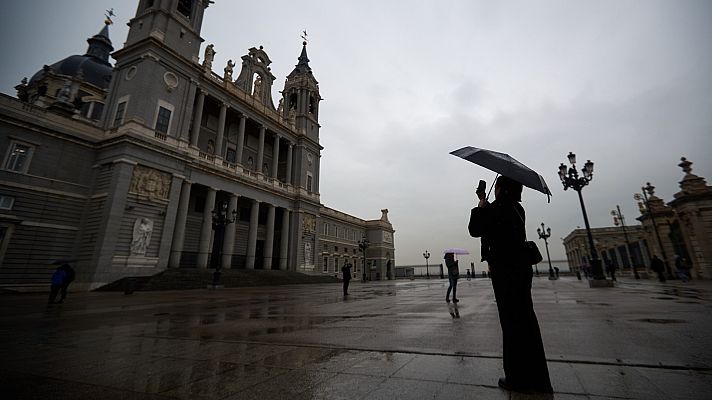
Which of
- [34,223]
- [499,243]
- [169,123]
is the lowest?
[499,243]

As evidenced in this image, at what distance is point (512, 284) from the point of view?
8.04ft

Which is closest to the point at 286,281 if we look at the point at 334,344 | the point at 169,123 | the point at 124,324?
the point at 169,123

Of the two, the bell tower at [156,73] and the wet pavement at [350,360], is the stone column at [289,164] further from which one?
the wet pavement at [350,360]

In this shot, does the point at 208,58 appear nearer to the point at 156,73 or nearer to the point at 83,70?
the point at 156,73

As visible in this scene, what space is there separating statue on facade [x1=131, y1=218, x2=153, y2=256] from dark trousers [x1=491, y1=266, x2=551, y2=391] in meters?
22.8

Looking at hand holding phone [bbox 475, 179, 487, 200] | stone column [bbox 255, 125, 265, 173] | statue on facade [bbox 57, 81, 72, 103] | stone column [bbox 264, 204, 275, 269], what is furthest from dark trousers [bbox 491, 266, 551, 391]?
statue on facade [bbox 57, 81, 72, 103]

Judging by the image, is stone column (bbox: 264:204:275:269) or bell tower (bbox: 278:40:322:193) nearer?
stone column (bbox: 264:204:275:269)

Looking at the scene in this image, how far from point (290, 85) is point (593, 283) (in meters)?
39.7

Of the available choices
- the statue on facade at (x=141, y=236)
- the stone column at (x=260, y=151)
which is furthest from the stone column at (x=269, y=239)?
the statue on facade at (x=141, y=236)

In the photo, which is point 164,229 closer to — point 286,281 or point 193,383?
point 286,281

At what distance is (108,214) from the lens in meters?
18.4

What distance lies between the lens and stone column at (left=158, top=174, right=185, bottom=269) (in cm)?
2070

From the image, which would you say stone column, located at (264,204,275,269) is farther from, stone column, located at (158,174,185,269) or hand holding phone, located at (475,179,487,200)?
hand holding phone, located at (475,179,487,200)

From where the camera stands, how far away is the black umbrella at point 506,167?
270 centimetres
